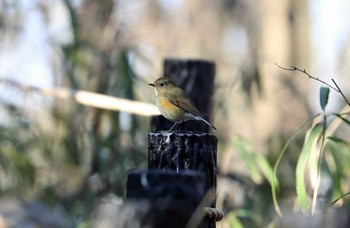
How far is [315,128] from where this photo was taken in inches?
137

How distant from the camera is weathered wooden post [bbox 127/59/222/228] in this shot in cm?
174

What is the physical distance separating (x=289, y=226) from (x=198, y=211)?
30cm

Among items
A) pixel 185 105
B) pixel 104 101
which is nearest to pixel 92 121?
pixel 104 101

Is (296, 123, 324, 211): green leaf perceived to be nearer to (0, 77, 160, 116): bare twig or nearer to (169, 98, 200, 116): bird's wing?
(169, 98, 200, 116): bird's wing

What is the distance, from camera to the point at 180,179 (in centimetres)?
179

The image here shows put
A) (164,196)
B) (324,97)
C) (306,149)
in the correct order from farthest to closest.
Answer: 1. (306,149)
2. (324,97)
3. (164,196)

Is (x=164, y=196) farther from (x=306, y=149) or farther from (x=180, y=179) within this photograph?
(x=306, y=149)

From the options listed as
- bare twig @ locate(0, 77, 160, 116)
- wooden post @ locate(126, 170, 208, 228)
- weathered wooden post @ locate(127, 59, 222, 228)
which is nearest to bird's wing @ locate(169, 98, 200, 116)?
weathered wooden post @ locate(127, 59, 222, 228)

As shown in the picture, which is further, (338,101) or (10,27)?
(10,27)

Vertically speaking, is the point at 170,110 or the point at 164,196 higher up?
→ the point at 170,110

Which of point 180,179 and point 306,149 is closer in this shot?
point 180,179

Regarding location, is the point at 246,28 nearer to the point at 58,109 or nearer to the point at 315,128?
the point at 58,109

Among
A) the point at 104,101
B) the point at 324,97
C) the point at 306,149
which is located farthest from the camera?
the point at 104,101

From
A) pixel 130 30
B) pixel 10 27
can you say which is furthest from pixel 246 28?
pixel 10 27
